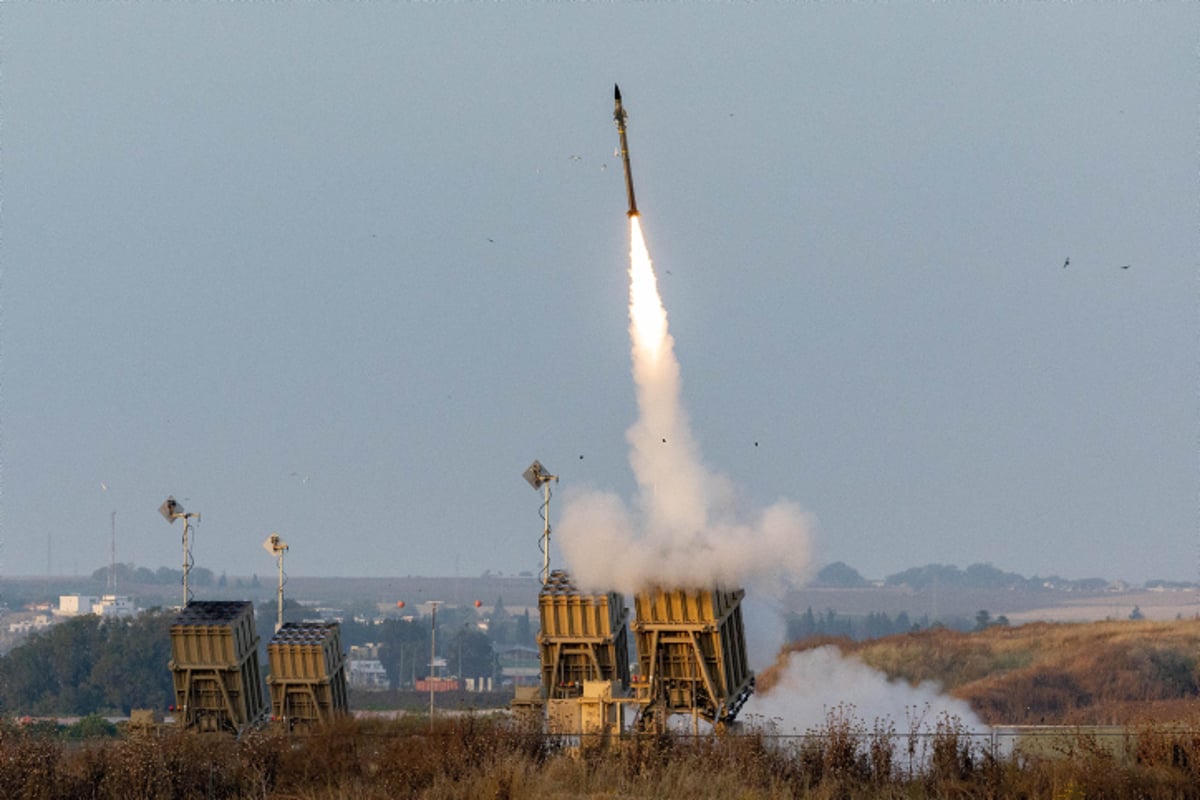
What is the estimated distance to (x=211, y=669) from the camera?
38844 mm

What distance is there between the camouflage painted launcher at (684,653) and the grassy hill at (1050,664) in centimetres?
2198

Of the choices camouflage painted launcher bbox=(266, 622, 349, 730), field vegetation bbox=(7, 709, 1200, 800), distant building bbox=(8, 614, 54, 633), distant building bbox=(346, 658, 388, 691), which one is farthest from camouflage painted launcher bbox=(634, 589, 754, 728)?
distant building bbox=(8, 614, 54, 633)

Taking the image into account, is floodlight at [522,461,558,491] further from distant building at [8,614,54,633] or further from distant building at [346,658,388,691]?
distant building at [8,614,54,633]

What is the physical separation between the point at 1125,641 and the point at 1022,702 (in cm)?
1352

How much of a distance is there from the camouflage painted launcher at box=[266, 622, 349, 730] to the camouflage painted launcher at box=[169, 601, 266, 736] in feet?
2.67

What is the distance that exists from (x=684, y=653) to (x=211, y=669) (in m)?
11.4

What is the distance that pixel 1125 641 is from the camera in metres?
76.3

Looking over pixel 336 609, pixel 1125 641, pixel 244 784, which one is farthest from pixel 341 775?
pixel 336 609

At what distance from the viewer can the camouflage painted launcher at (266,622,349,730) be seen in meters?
38.6

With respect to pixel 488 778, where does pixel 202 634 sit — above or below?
above

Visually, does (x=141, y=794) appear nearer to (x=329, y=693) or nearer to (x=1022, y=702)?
(x=329, y=693)

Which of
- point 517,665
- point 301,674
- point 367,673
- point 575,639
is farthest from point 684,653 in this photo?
point 517,665

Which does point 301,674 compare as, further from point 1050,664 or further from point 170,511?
point 1050,664

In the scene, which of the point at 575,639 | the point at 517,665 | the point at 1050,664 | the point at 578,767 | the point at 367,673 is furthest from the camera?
the point at 517,665
